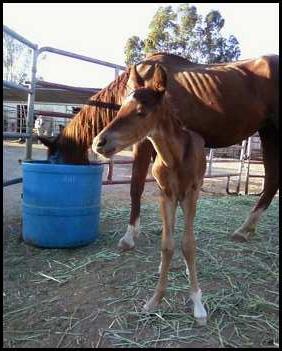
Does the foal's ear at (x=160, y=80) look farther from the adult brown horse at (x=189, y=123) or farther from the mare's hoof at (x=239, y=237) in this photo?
the mare's hoof at (x=239, y=237)

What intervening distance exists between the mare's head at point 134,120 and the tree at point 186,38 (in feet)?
69.4

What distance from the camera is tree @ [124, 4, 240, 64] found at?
22.6 m

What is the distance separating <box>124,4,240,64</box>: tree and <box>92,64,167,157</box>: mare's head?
69.4 ft

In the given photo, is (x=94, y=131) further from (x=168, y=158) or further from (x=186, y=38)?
(x=186, y=38)

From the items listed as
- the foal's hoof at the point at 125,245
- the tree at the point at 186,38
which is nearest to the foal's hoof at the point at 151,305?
the foal's hoof at the point at 125,245

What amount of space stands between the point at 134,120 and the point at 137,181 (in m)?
1.54

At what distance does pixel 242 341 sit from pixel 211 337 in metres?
0.17

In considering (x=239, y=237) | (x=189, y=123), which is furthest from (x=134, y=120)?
(x=239, y=237)

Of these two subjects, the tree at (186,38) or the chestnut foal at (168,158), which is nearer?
the chestnut foal at (168,158)

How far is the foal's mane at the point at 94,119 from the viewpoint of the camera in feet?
12.2

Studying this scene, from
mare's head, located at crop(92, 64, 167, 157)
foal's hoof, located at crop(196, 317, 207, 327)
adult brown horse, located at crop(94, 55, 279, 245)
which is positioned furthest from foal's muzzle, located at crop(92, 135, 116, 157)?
adult brown horse, located at crop(94, 55, 279, 245)

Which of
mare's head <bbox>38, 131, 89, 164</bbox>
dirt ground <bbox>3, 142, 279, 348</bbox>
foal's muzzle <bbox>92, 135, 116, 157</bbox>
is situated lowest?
dirt ground <bbox>3, 142, 279, 348</bbox>

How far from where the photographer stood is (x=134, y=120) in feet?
6.89

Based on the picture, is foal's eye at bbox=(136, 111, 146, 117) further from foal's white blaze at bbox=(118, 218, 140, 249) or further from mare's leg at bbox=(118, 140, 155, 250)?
foal's white blaze at bbox=(118, 218, 140, 249)
